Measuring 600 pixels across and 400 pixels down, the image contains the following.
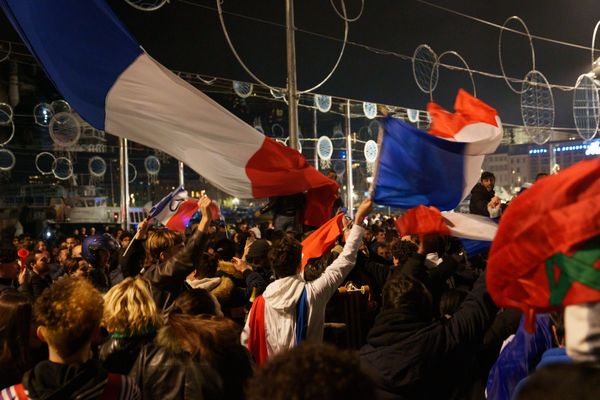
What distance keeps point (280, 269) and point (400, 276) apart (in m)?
1.14

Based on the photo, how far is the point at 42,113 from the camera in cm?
1930

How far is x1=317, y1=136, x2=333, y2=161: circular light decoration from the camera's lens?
21.8 metres

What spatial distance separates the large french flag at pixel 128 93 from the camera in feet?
19.1

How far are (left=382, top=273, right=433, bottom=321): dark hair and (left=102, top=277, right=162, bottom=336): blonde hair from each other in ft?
4.35

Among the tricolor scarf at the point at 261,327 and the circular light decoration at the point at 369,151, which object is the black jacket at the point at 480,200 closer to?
the tricolor scarf at the point at 261,327

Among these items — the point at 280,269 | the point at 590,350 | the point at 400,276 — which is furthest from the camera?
the point at 280,269

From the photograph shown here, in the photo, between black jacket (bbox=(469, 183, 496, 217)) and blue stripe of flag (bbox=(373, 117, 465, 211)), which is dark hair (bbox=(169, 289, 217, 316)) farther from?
black jacket (bbox=(469, 183, 496, 217))

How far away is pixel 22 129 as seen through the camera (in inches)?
818

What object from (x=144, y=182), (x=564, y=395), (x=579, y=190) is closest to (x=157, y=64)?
(x=579, y=190)

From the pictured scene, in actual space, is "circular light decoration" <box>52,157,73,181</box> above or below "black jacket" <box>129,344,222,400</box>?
above

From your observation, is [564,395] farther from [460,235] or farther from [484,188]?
[484,188]

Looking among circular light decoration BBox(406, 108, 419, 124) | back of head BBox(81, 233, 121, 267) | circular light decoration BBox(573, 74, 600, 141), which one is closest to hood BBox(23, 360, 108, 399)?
back of head BBox(81, 233, 121, 267)

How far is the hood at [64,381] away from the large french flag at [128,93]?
11.2 ft

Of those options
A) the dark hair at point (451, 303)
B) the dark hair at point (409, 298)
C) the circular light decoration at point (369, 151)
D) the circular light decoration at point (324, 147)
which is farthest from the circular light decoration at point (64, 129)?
the dark hair at point (409, 298)
